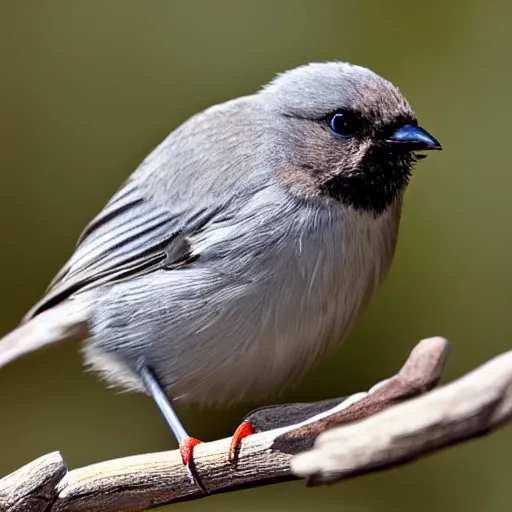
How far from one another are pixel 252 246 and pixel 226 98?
0.81 meters

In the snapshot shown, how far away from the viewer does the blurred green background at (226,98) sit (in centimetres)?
207

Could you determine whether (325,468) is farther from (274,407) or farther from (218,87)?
(218,87)

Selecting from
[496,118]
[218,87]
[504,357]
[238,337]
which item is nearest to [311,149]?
[238,337]

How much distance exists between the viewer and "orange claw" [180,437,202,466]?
1.21m

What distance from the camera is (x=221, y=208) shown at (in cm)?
140

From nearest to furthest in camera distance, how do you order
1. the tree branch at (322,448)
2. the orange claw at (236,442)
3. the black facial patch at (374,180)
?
the tree branch at (322,448)
the orange claw at (236,442)
the black facial patch at (374,180)

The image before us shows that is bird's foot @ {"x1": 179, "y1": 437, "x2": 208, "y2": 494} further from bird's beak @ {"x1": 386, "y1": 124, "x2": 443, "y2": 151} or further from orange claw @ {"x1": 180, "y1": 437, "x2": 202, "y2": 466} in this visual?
bird's beak @ {"x1": 386, "y1": 124, "x2": 443, "y2": 151}

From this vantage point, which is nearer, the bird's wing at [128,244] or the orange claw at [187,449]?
the orange claw at [187,449]

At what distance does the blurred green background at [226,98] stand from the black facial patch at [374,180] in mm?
749

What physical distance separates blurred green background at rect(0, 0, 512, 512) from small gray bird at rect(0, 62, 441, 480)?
548mm

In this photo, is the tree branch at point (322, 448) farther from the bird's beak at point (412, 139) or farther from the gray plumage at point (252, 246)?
the bird's beak at point (412, 139)

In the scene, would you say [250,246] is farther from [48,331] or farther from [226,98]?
[226,98]

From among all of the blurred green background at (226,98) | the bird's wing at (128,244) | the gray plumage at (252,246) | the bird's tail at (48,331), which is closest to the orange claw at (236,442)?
the gray plumage at (252,246)

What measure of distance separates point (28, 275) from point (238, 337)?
1083mm
